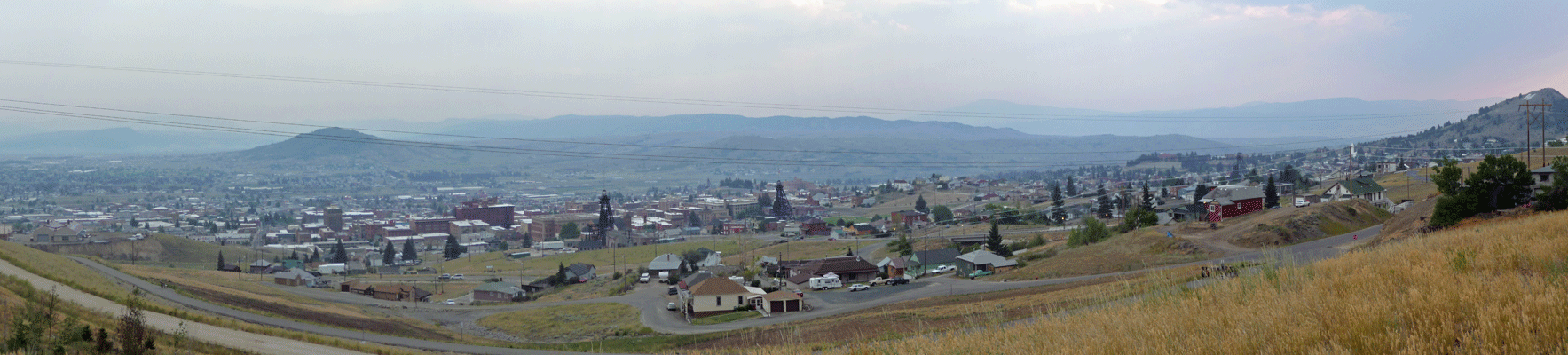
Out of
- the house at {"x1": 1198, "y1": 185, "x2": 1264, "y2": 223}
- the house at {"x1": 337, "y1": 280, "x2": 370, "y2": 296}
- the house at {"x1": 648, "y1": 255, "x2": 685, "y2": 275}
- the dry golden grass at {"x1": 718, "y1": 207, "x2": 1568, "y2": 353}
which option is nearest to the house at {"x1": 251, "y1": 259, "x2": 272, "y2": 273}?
the house at {"x1": 337, "y1": 280, "x2": 370, "y2": 296}

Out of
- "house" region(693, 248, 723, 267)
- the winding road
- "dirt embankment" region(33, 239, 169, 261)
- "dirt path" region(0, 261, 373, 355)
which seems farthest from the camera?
"dirt embankment" region(33, 239, 169, 261)

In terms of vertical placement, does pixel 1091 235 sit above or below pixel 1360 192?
below

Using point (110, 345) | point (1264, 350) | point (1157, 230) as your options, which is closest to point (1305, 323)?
point (1264, 350)

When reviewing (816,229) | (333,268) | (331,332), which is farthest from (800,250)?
(331,332)

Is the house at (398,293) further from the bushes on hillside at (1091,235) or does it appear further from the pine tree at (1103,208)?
the pine tree at (1103,208)

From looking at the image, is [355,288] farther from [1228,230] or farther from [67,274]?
[1228,230]

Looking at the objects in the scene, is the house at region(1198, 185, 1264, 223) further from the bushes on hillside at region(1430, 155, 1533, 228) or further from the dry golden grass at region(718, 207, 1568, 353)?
the dry golden grass at region(718, 207, 1568, 353)
